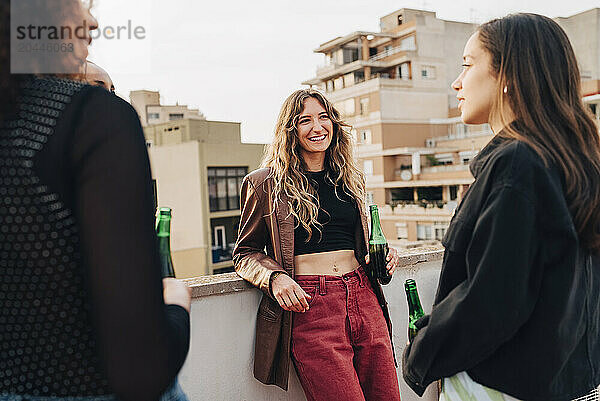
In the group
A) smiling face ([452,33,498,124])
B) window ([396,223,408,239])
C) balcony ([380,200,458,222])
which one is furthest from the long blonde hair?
window ([396,223,408,239])

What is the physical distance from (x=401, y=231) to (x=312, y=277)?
3305cm

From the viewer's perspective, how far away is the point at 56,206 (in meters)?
0.77

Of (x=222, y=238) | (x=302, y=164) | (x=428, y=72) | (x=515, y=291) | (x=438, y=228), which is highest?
(x=428, y=72)

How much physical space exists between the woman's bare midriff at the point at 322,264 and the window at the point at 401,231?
3259 centimetres

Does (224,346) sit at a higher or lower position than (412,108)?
lower

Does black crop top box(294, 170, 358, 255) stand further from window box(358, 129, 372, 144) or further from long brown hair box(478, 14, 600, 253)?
window box(358, 129, 372, 144)

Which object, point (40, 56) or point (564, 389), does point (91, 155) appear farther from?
point (564, 389)

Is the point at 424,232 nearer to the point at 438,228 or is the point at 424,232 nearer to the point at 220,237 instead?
the point at 438,228

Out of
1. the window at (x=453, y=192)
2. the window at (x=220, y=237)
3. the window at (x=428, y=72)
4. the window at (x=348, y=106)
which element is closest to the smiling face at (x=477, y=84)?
the window at (x=220, y=237)

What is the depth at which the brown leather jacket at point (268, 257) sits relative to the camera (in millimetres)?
2242

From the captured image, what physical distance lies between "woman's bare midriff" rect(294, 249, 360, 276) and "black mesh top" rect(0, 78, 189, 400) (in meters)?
1.45

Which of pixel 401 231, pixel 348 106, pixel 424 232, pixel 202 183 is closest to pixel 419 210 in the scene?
pixel 424 232

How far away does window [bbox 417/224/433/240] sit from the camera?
107ft

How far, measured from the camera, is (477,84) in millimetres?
1391
